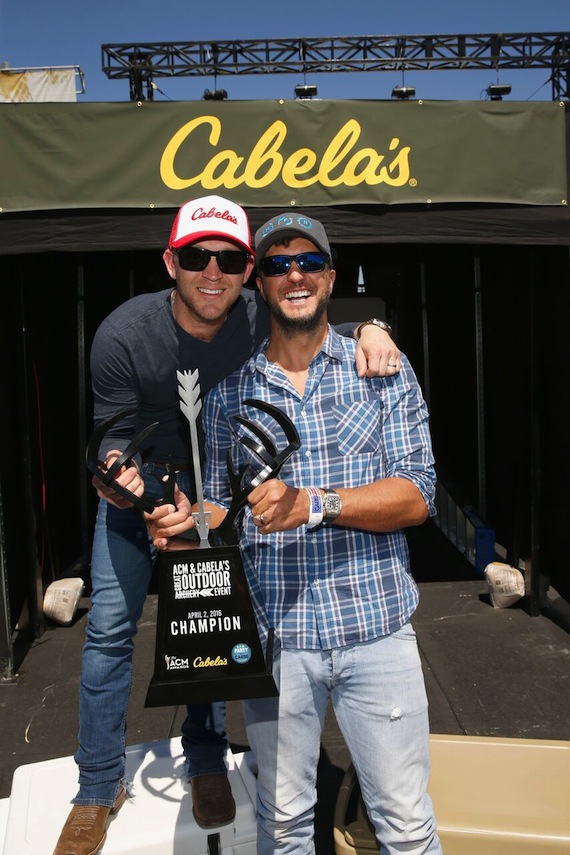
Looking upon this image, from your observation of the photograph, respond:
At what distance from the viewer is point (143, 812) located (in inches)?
94.8

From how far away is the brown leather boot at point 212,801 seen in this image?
2.29 metres

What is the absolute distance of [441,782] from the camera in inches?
103

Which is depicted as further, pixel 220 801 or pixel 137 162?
pixel 137 162

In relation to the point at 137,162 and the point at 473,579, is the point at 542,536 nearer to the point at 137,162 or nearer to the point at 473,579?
the point at 473,579

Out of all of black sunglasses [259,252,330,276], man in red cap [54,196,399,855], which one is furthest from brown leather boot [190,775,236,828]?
black sunglasses [259,252,330,276]

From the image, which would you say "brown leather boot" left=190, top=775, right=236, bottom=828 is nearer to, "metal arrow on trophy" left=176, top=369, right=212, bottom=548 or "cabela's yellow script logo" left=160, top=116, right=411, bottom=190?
"metal arrow on trophy" left=176, top=369, right=212, bottom=548

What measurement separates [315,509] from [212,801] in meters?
1.31

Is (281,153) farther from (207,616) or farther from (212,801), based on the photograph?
(212,801)

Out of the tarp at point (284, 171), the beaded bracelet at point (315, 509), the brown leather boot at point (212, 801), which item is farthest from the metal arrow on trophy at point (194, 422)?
the tarp at point (284, 171)

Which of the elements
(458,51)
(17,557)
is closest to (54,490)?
(17,557)

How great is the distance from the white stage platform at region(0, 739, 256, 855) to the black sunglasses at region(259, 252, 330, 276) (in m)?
1.93

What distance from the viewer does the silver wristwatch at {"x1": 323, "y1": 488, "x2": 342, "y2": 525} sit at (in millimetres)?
1748

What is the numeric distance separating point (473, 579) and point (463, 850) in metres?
3.67

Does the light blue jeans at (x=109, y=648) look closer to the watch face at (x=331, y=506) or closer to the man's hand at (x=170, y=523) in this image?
the man's hand at (x=170, y=523)
